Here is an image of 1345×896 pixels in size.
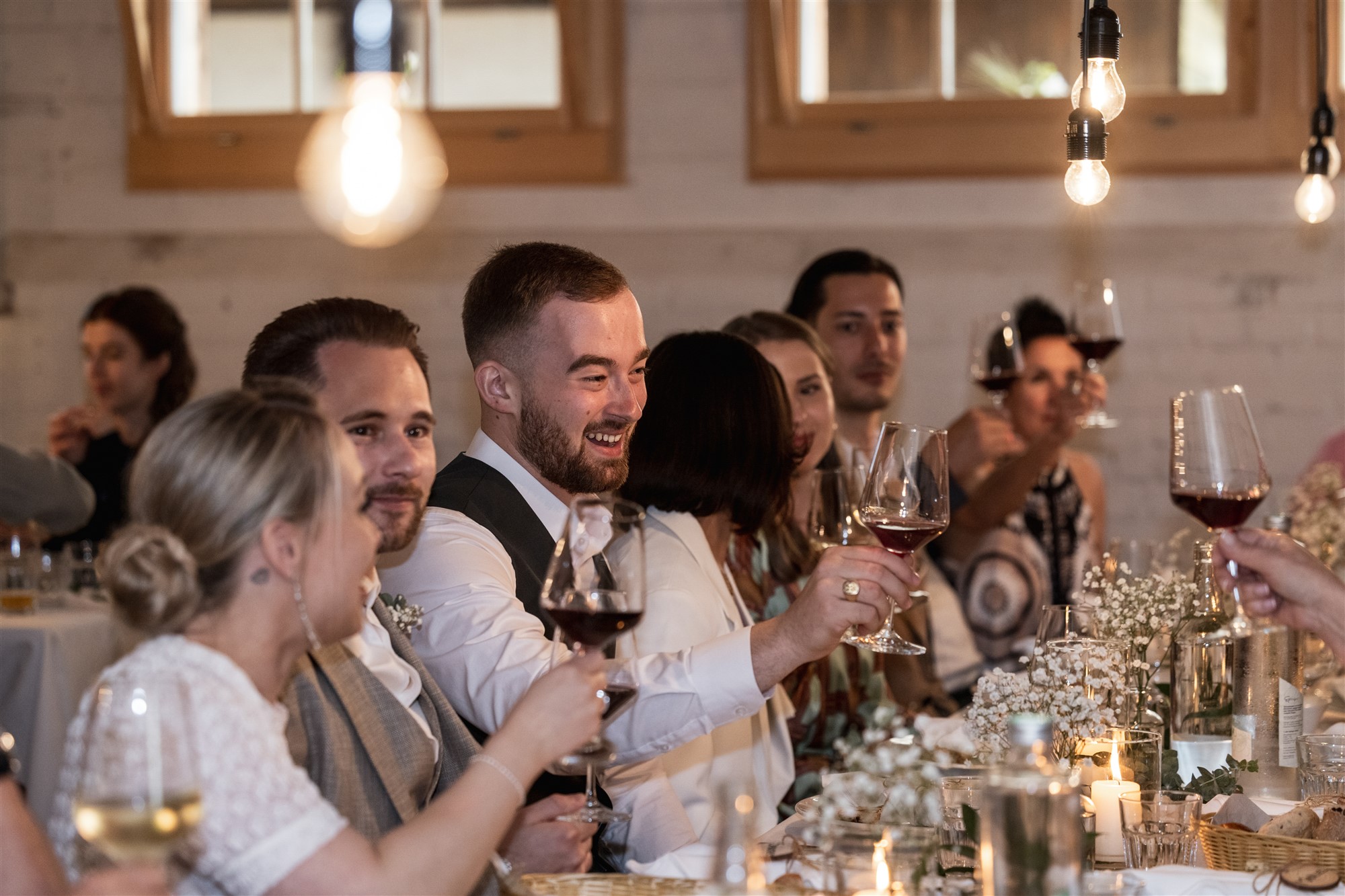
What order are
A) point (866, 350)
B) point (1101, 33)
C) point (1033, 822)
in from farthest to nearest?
1. point (866, 350)
2. point (1101, 33)
3. point (1033, 822)

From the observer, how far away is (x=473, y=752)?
1964 millimetres

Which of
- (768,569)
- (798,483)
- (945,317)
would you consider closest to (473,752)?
(768,569)

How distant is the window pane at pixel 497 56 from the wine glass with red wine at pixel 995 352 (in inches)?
75.7

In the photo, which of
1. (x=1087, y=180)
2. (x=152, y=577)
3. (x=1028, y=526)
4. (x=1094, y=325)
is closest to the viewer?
(x=152, y=577)

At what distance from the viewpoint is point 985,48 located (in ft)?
16.3

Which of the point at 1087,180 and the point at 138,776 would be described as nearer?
the point at 138,776

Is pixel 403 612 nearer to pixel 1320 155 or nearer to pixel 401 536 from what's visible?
pixel 401 536

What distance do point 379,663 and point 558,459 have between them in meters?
0.60

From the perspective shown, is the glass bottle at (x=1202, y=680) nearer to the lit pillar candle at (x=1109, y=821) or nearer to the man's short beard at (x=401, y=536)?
the lit pillar candle at (x=1109, y=821)

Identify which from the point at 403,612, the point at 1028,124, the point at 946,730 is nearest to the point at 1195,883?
the point at 946,730

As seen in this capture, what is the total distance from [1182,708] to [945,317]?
2932 mm

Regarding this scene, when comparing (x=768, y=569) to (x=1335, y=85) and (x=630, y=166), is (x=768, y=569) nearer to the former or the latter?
(x=630, y=166)

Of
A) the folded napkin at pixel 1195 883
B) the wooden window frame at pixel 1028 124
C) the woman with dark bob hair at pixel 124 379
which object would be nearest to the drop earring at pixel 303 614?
the folded napkin at pixel 1195 883

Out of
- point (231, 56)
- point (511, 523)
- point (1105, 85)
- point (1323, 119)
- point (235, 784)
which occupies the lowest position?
point (235, 784)
